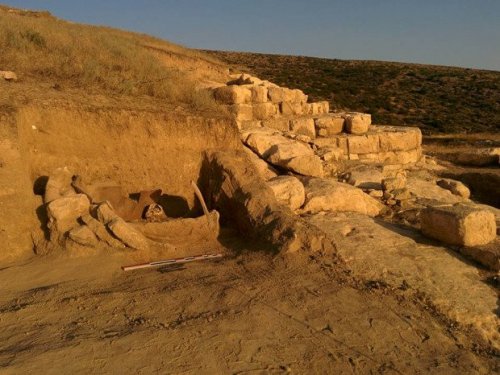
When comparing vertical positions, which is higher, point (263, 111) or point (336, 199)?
point (263, 111)

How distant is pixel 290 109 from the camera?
11.2 metres

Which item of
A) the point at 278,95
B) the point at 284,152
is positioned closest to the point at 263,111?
the point at 278,95

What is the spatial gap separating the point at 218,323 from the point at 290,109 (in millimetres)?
7972

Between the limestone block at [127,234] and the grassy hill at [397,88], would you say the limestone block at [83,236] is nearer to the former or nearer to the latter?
the limestone block at [127,234]

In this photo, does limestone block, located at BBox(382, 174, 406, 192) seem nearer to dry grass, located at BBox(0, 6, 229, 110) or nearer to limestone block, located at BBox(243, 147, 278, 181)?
limestone block, located at BBox(243, 147, 278, 181)

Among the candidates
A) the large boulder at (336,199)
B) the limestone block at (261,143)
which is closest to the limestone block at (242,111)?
the limestone block at (261,143)

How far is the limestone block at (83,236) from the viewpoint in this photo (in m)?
5.24

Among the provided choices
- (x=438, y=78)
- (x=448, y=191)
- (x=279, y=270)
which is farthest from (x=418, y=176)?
(x=438, y=78)

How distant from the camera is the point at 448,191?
31.6 feet

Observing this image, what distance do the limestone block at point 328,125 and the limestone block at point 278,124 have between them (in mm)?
898

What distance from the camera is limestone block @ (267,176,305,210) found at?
6.86 metres

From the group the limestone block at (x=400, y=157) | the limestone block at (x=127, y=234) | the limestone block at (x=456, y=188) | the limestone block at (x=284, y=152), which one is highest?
the limestone block at (x=284, y=152)

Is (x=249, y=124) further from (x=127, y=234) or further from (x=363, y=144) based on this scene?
(x=127, y=234)

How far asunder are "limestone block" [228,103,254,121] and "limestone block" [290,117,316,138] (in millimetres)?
1003
